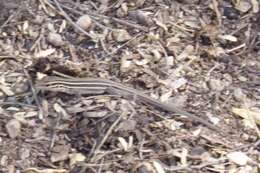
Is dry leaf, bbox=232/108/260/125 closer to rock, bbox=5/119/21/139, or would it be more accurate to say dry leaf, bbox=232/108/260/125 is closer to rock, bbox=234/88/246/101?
rock, bbox=234/88/246/101

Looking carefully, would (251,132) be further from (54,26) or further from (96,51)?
(54,26)

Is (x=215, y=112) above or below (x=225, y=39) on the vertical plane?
below

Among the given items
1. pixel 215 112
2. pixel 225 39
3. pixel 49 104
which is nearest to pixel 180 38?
pixel 225 39

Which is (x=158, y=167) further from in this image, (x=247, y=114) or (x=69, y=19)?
(x=69, y=19)

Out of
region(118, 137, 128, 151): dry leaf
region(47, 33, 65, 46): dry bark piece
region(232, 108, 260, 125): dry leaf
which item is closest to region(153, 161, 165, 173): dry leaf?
region(118, 137, 128, 151): dry leaf

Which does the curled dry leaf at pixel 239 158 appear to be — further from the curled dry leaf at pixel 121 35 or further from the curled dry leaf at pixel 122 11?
the curled dry leaf at pixel 122 11

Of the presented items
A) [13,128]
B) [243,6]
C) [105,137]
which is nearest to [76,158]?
[105,137]
